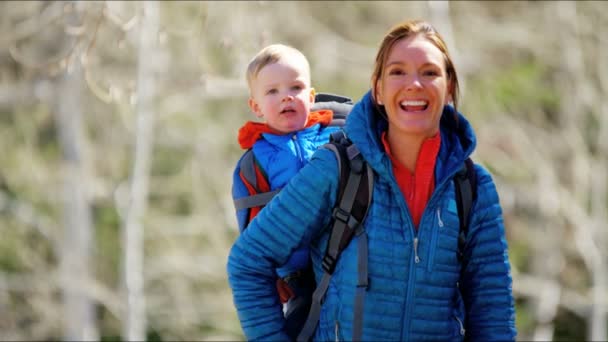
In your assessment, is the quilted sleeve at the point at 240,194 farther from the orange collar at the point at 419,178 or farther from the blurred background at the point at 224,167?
the blurred background at the point at 224,167

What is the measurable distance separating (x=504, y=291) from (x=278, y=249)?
2.04 ft

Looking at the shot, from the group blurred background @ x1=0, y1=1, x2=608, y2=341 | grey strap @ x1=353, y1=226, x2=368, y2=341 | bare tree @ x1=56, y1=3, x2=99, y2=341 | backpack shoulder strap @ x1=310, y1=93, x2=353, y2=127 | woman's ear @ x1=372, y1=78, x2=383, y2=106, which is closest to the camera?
grey strap @ x1=353, y1=226, x2=368, y2=341

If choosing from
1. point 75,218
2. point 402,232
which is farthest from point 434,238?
point 75,218

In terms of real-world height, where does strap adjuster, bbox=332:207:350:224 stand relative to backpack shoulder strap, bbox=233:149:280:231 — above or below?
below

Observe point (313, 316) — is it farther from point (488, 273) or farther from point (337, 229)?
point (488, 273)

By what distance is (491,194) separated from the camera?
2826 mm

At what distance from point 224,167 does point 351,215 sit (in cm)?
1275

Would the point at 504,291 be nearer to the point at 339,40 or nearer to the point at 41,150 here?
the point at 339,40

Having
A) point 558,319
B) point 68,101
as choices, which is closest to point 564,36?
point 558,319

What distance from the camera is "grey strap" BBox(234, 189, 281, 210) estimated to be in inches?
119

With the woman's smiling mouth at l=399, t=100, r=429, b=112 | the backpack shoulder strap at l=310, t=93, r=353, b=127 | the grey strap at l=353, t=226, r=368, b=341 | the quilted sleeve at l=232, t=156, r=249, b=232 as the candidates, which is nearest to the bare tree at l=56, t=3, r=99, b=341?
the backpack shoulder strap at l=310, t=93, r=353, b=127

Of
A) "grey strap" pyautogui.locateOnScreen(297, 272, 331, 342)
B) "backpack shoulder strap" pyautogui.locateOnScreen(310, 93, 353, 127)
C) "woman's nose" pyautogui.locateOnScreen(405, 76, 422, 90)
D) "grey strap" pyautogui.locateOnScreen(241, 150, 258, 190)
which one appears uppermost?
"backpack shoulder strap" pyautogui.locateOnScreen(310, 93, 353, 127)

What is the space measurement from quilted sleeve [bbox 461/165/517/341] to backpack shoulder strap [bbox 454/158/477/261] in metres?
0.02

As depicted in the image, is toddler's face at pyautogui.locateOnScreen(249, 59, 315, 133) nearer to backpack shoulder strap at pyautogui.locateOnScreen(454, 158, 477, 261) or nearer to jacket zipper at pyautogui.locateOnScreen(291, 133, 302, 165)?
jacket zipper at pyautogui.locateOnScreen(291, 133, 302, 165)
